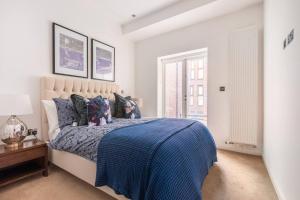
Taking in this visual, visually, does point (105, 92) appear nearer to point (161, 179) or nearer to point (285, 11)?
point (161, 179)

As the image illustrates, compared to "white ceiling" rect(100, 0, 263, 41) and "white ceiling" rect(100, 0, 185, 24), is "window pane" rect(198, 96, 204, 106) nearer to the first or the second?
"white ceiling" rect(100, 0, 263, 41)

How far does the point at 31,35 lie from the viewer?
2.26 metres

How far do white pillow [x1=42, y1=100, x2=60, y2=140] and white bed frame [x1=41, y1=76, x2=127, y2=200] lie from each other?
0.17 meters

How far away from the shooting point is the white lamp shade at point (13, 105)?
5.38 feet

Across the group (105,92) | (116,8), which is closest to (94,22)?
(116,8)

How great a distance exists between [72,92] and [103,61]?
102 cm

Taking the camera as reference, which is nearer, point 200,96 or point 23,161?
point 23,161

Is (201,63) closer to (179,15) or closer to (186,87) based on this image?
(186,87)

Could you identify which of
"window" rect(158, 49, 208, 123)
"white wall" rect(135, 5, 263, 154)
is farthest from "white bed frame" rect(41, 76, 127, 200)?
"white wall" rect(135, 5, 263, 154)

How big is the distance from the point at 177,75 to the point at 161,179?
3.14 metres

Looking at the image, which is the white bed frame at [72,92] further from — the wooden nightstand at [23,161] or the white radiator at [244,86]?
the white radiator at [244,86]

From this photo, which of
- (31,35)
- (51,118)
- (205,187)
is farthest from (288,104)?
(31,35)

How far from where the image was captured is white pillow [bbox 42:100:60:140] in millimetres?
2100

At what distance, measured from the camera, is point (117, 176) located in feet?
4.25
